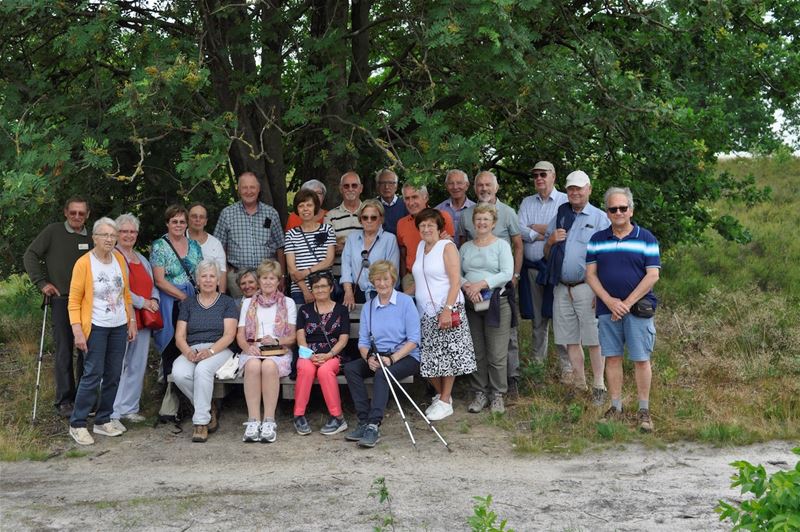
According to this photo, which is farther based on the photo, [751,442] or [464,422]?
[464,422]

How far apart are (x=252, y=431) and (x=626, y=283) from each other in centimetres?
333

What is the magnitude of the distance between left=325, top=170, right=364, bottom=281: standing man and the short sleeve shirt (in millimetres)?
1287

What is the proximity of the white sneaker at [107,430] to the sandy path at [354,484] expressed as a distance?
0.10 metres

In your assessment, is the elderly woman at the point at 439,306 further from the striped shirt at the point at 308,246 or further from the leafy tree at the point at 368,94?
the striped shirt at the point at 308,246

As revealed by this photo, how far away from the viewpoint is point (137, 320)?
778 cm

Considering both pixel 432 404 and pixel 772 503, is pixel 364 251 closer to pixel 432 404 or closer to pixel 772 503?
pixel 432 404

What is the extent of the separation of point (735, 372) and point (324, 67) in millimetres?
5098

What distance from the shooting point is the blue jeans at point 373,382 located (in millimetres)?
7359

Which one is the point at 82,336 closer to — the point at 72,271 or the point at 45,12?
the point at 72,271

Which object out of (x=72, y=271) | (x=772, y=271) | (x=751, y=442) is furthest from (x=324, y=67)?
(x=772, y=271)

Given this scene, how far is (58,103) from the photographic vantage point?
8211mm

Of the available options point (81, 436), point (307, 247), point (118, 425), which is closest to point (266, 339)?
point (307, 247)

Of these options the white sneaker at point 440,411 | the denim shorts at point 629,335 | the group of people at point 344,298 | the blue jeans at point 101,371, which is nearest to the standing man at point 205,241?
the group of people at point 344,298

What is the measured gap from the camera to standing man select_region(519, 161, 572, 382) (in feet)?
28.0
